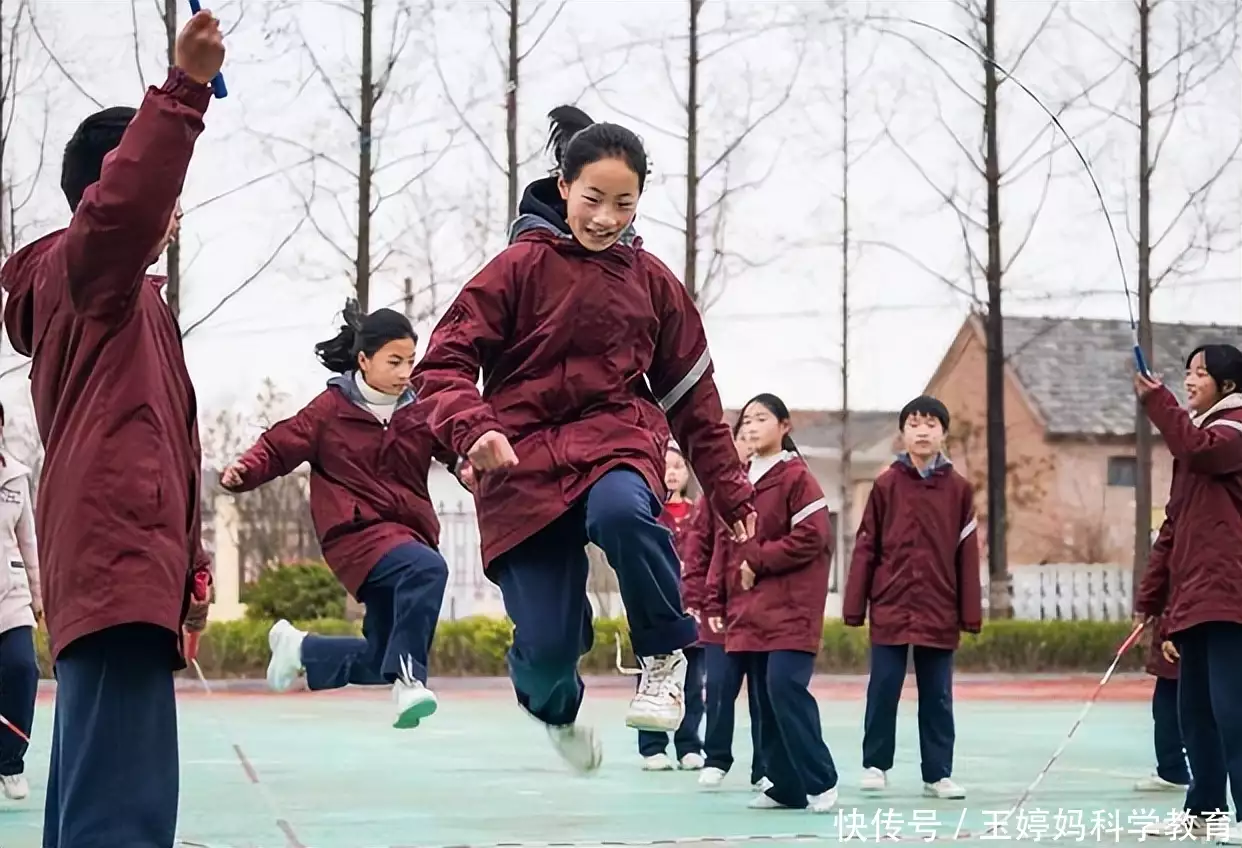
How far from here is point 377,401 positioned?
307 inches

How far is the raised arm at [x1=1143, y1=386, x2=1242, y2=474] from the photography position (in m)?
6.73

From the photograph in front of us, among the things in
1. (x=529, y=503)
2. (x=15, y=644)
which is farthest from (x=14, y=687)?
(x=529, y=503)

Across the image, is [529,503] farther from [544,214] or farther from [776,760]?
[776,760]

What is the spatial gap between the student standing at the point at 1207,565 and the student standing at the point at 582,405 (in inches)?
80.5

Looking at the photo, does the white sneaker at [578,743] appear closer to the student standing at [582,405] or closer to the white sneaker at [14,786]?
the student standing at [582,405]

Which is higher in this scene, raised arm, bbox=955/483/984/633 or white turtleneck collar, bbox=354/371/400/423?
white turtleneck collar, bbox=354/371/400/423

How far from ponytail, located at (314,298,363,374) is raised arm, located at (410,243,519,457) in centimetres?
287

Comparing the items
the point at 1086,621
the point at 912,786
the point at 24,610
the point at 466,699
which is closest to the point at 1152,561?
the point at 912,786

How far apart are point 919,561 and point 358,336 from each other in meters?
2.80

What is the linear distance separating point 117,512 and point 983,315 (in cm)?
2013

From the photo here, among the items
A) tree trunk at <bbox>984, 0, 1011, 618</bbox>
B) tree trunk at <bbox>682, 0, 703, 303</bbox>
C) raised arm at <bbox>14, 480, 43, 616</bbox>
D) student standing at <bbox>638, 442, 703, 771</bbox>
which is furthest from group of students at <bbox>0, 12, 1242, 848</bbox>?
tree trunk at <bbox>984, 0, 1011, 618</bbox>

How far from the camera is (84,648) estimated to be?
12.7 feet

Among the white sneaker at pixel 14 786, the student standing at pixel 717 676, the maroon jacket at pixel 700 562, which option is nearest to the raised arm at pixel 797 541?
the student standing at pixel 717 676

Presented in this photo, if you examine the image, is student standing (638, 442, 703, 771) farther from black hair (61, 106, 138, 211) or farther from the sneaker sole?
black hair (61, 106, 138, 211)
